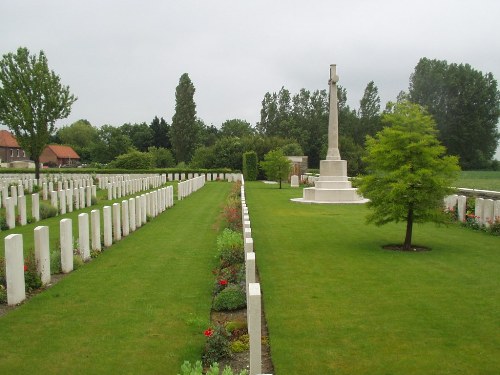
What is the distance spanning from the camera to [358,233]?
1286 cm

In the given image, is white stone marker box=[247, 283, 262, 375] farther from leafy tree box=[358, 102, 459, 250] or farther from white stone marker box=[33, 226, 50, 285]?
leafy tree box=[358, 102, 459, 250]

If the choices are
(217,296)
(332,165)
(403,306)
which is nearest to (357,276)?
(403,306)

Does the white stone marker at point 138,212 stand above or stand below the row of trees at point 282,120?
below

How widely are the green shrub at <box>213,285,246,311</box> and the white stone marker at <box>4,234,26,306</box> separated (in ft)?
8.08

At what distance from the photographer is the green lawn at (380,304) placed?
15.6ft

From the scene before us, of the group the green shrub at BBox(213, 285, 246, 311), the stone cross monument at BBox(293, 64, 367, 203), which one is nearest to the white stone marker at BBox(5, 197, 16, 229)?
the green shrub at BBox(213, 285, 246, 311)

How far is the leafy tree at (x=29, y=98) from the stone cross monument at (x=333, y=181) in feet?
60.2

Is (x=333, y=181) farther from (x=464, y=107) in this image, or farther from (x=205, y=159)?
(x=464, y=107)

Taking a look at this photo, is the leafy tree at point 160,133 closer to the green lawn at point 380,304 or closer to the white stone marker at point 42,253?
the green lawn at point 380,304

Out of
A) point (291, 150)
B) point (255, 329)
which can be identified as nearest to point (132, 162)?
point (291, 150)

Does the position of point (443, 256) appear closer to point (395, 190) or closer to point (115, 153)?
point (395, 190)

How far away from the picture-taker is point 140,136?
76.2 metres

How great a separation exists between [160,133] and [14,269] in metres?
69.8

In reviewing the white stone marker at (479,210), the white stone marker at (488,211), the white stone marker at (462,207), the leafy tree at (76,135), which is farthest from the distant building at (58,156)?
the white stone marker at (488,211)
